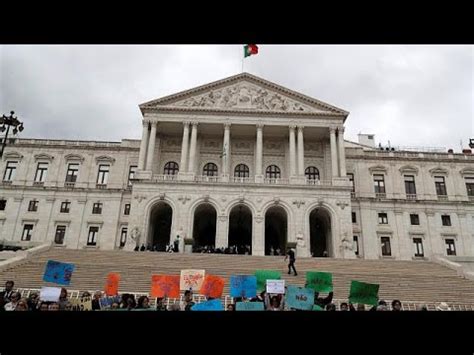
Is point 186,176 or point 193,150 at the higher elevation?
point 193,150

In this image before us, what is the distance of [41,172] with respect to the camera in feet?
158

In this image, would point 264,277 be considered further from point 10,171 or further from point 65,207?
point 10,171

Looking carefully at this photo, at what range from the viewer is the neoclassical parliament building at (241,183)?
4116 centimetres

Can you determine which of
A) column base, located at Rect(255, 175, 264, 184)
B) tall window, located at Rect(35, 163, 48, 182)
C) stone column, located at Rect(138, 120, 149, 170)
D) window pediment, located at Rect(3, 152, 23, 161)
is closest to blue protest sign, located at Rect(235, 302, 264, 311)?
column base, located at Rect(255, 175, 264, 184)

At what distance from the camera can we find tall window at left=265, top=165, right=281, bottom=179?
153 ft

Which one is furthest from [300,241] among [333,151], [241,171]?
[241,171]

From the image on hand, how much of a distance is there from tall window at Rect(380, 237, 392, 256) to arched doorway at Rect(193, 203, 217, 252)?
18.1 metres

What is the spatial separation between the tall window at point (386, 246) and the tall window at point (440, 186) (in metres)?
8.48

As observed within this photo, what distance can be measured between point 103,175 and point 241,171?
16.1 meters

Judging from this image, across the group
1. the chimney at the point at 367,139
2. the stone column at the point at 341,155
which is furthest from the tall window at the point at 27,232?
the chimney at the point at 367,139

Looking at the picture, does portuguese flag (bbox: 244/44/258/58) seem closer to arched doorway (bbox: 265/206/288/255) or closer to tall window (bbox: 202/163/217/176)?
tall window (bbox: 202/163/217/176)

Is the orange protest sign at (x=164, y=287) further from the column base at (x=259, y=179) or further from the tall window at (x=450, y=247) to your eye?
the tall window at (x=450, y=247)
